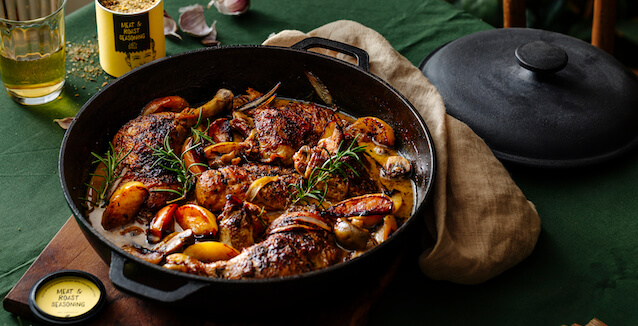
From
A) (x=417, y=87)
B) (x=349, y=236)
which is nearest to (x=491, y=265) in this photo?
(x=349, y=236)

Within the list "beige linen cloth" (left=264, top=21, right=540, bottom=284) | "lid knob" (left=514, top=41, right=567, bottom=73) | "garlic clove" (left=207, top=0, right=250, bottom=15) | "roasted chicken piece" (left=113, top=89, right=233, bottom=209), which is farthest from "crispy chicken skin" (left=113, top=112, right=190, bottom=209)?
"lid knob" (left=514, top=41, right=567, bottom=73)

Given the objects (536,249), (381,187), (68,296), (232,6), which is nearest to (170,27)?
(232,6)

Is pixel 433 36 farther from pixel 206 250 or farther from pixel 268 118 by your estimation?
pixel 206 250

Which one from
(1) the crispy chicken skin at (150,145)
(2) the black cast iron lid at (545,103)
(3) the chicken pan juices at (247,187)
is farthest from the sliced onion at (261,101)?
(2) the black cast iron lid at (545,103)

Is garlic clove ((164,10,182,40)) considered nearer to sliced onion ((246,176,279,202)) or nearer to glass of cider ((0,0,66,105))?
glass of cider ((0,0,66,105))

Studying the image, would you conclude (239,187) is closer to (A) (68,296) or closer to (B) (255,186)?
(B) (255,186)
